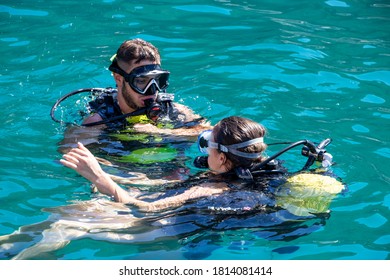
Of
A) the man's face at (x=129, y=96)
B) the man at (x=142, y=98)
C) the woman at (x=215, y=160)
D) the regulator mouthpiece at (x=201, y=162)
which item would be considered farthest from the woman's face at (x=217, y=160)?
the man's face at (x=129, y=96)

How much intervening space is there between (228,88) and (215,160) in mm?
2893

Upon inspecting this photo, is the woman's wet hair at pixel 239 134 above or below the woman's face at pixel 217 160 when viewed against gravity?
above

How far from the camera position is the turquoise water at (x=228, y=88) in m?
5.32

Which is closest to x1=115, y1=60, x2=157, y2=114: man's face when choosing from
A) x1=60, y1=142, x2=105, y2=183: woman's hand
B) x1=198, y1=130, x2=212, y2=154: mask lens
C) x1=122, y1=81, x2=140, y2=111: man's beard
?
x1=122, y1=81, x2=140, y2=111: man's beard

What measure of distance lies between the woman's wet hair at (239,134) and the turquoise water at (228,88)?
514mm

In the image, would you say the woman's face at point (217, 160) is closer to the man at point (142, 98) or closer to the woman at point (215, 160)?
the woman at point (215, 160)

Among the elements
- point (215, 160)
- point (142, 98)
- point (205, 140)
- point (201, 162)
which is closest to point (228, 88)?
point (142, 98)

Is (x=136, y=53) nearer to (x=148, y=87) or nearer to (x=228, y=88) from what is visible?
(x=148, y=87)

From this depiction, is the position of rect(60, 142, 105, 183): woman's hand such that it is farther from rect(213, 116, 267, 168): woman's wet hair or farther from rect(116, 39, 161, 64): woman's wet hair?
rect(116, 39, 161, 64): woman's wet hair

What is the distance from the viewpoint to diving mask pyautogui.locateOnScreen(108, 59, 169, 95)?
6.81 meters

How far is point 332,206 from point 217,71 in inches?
126

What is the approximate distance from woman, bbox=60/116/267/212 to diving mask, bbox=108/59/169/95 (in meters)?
1.59

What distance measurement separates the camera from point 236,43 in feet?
30.3
